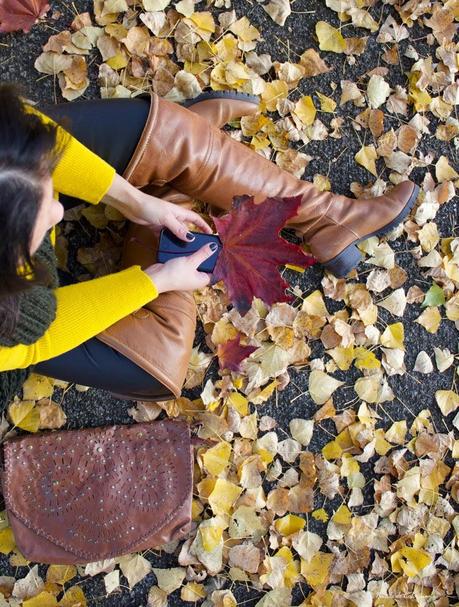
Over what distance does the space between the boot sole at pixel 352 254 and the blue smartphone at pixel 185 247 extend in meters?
0.38

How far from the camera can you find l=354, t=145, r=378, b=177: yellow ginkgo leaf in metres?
1.66

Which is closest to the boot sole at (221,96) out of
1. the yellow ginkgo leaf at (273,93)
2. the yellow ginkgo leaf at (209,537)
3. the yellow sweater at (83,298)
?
the yellow ginkgo leaf at (273,93)

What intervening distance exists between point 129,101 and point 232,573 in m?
1.08

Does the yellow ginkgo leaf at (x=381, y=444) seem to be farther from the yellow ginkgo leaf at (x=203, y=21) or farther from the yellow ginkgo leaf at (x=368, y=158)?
the yellow ginkgo leaf at (x=203, y=21)

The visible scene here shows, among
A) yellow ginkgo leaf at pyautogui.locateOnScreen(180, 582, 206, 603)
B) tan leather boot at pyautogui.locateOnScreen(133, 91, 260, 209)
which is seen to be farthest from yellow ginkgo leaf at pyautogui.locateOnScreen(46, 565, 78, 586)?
tan leather boot at pyautogui.locateOnScreen(133, 91, 260, 209)

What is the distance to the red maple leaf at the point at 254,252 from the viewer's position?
123cm

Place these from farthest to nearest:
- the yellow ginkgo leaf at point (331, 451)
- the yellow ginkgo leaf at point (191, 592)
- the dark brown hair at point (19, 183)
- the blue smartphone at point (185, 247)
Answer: the yellow ginkgo leaf at point (331, 451)
the yellow ginkgo leaf at point (191, 592)
the blue smartphone at point (185, 247)
the dark brown hair at point (19, 183)

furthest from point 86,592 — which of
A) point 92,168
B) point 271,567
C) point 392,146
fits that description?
point 392,146

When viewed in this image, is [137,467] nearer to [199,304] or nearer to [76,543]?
[76,543]

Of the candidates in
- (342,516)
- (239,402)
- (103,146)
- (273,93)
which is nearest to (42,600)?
(239,402)

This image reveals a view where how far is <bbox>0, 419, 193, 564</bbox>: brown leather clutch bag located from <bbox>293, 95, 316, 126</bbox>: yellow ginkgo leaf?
81 centimetres

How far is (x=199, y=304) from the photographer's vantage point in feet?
5.07

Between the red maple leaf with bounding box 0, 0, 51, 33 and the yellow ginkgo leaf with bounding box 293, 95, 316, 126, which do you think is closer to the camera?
the red maple leaf with bounding box 0, 0, 51, 33

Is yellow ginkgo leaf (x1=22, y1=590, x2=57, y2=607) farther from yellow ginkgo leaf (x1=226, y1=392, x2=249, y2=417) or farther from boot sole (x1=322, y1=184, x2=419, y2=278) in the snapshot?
boot sole (x1=322, y1=184, x2=419, y2=278)
